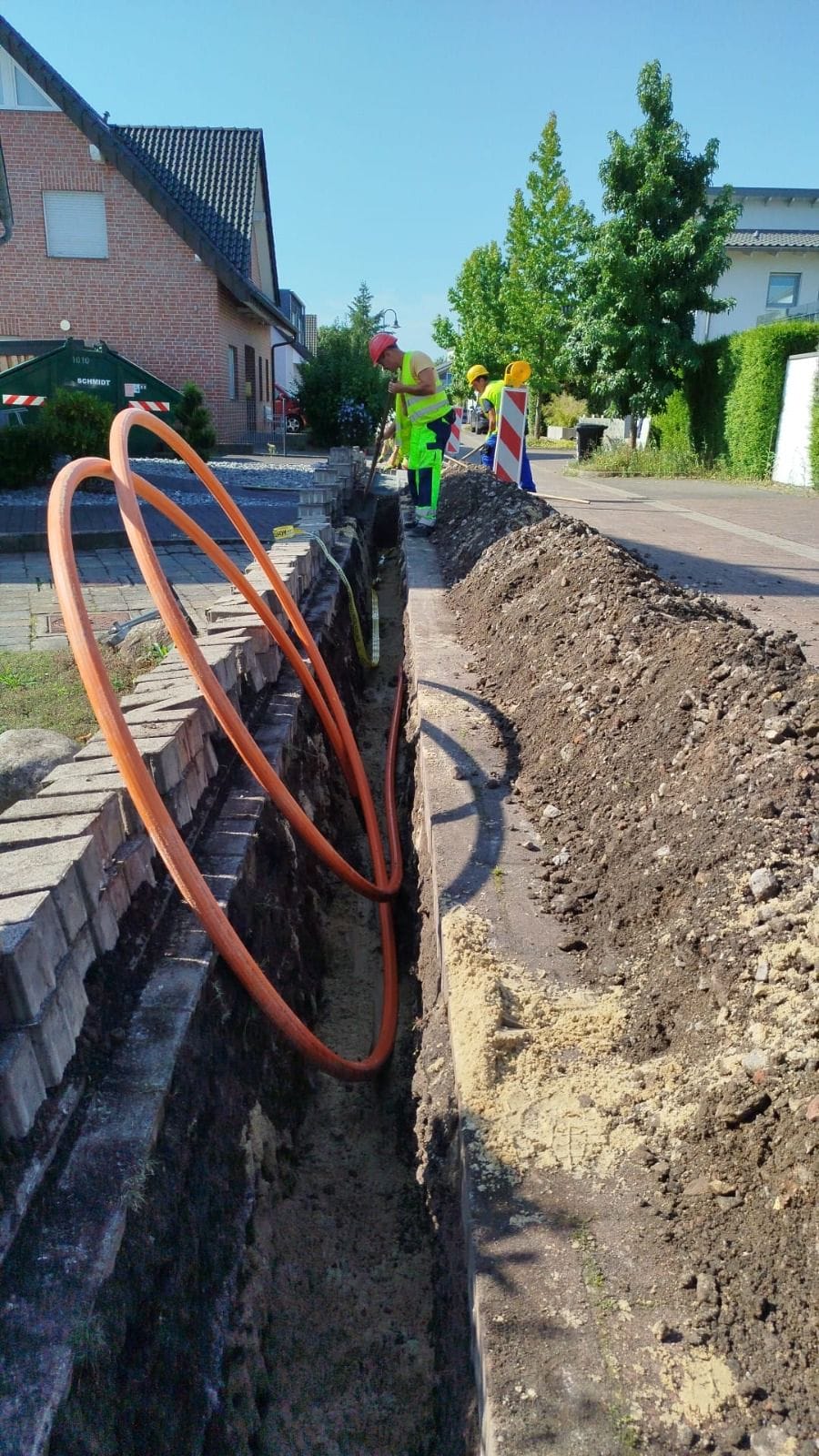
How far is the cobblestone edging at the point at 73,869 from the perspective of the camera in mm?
1673

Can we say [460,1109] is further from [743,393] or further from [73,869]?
[743,393]

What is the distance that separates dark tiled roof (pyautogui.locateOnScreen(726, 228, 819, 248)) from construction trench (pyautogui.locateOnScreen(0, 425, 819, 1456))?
1302 inches

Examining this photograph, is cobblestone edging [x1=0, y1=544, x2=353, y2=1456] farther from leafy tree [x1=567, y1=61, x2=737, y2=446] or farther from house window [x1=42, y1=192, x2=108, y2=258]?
leafy tree [x1=567, y1=61, x2=737, y2=446]

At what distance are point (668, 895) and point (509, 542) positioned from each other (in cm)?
401

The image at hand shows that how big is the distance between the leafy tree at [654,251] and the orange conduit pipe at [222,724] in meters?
18.8

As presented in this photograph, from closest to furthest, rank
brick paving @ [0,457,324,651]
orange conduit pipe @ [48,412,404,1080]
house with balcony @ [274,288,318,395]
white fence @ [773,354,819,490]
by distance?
orange conduit pipe @ [48,412,404,1080] < brick paving @ [0,457,324,651] < white fence @ [773,354,819,490] < house with balcony @ [274,288,318,395]

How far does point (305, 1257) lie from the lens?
94.4 inches

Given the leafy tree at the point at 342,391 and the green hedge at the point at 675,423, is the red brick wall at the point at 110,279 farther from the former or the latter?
the green hedge at the point at 675,423

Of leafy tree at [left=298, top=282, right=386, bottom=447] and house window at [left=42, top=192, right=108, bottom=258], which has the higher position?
house window at [left=42, top=192, right=108, bottom=258]

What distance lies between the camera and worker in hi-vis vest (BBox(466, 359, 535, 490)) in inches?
383

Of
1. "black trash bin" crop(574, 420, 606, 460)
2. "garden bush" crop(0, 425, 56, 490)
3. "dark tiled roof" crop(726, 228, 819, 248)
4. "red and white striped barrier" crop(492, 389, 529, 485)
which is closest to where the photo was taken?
"red and white striped barrier" crop(492, 389, 529, 485)

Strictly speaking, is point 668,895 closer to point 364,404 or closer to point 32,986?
point 32,986

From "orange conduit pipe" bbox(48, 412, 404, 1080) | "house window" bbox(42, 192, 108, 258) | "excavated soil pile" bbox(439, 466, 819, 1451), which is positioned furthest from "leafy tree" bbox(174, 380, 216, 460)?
"excavated soil pile" bbox(439, 466, 819, 1451)

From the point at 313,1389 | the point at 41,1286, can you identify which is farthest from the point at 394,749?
the point at 41,1286
